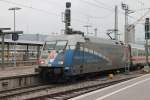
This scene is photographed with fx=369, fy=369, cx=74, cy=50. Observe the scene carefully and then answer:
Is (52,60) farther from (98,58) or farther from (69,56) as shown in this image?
(98,58)

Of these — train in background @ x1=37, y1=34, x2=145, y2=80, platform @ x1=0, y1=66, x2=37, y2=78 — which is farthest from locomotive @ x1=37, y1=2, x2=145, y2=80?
platform @ x1=0, y1=66, x2=37, y2=78

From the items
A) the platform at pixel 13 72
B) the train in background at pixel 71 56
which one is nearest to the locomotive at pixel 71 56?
the train in background at pixel 71 56

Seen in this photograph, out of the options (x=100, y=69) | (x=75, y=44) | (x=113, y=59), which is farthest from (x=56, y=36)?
(x=113, y=59)

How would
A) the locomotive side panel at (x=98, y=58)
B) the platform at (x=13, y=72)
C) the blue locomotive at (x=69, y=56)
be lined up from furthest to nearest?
1. the platform at (x=13, y=72)
2. the locomotive side panel at (x=98, y=58)
3. the blue locomotive at (x=69, y=56)

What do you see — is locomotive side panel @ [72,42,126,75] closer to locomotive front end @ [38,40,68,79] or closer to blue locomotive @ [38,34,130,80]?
blue locomotive @ [38,34,130,80]

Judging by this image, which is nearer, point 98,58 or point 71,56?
point 71,56

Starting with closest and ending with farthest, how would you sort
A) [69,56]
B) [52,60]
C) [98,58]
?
1. [69,56]
2. [52,60]
3. [98,58]

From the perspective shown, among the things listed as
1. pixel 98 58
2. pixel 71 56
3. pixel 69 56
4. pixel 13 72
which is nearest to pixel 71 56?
pixel 71 56

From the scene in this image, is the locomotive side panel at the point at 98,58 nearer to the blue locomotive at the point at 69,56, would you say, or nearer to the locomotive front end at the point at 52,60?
the blue locomotive at the point at 69,56

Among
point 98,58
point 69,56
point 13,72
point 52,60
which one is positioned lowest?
point 13,72

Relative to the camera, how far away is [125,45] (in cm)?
3306

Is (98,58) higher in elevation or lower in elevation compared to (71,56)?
lower

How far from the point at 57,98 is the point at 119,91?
8.70 feet

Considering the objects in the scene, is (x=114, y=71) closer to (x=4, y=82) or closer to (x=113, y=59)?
(x=113, y=59)
